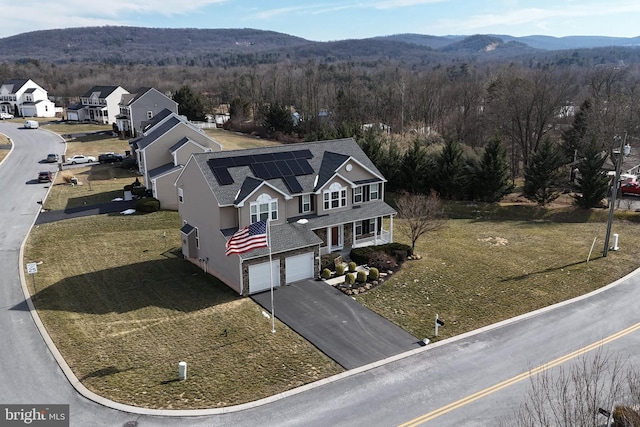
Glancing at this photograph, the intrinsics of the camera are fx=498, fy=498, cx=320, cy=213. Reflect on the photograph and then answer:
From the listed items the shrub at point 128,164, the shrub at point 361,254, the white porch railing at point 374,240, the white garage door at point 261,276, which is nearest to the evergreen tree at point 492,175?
the white porch railing at point 374,240

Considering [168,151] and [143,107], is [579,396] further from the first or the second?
[143,107]

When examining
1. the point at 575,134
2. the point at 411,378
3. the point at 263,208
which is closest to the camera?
the point at 411,378

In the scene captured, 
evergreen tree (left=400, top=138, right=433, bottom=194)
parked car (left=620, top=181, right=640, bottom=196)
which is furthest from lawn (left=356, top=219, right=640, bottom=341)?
parked car (left=620, top=181, right=640, bottom=196)

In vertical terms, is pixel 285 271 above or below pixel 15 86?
below

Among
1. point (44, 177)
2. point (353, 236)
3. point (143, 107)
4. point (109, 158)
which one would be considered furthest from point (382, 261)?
point (143, 107)

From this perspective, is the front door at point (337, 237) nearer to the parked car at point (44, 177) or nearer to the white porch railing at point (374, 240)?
the white porch railing at point (374, 240)

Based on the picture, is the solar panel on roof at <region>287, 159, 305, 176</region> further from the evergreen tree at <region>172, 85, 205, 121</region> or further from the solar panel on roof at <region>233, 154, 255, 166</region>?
the evergreen tree at <region>172, 85, 205, 121</region>
